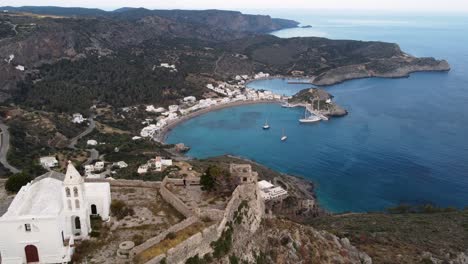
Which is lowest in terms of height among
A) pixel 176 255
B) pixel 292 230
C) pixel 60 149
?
pixel 60 149

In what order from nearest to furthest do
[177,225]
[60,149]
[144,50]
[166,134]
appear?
[177,225] → [60,149] → [166,134] → [144,50]

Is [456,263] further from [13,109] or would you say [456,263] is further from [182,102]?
[182,102]

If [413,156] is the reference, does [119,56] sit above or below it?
above

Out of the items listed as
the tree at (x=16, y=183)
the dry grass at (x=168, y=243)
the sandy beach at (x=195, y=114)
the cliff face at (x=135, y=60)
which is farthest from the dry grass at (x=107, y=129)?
the dry grass at (x=168, y=243)

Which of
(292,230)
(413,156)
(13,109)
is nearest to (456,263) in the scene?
(292,230)

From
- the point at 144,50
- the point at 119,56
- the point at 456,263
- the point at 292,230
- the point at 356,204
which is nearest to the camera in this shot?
the point at 292,230

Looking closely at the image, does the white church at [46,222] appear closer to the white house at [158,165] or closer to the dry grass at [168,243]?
the dry grass at [168,243]
